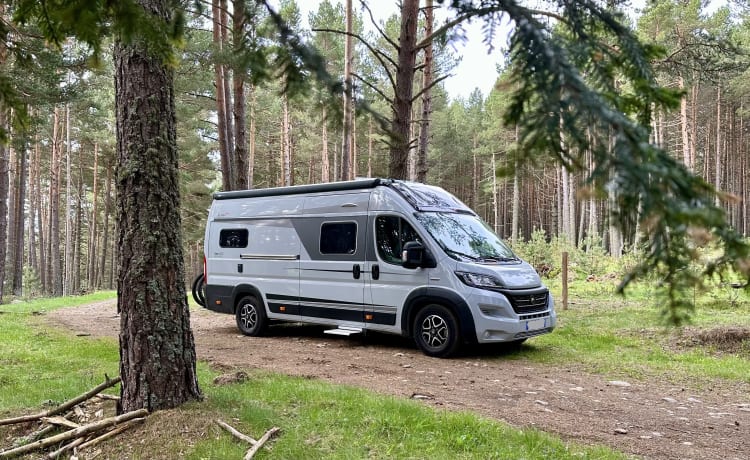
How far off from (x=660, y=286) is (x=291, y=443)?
9.74 ft

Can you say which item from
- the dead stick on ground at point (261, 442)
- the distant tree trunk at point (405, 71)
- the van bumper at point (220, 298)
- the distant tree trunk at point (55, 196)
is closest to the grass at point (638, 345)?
the dead stick on ground at point (261, 442)

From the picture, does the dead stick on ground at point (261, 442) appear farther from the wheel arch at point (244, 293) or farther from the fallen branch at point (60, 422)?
the wheel arch at point (244, 293)

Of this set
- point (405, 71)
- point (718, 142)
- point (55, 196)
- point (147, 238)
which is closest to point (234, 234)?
point (405, 71)

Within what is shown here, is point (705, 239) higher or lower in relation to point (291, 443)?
higher

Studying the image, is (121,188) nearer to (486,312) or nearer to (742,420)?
(486,312)

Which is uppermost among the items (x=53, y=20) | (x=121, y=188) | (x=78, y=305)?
(x=53, y=20)

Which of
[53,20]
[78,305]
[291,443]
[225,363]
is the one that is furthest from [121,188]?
[78,305]

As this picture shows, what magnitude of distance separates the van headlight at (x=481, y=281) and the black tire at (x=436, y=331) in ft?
1.65

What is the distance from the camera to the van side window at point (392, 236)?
24.3ft

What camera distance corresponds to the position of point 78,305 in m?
15.5

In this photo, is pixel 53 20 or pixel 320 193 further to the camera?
pixel 320 193

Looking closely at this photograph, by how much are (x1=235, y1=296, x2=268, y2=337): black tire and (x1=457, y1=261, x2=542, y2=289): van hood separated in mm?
3919

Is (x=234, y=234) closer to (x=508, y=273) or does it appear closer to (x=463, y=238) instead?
(x=463, y=238)

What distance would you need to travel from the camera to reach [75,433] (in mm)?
3920
